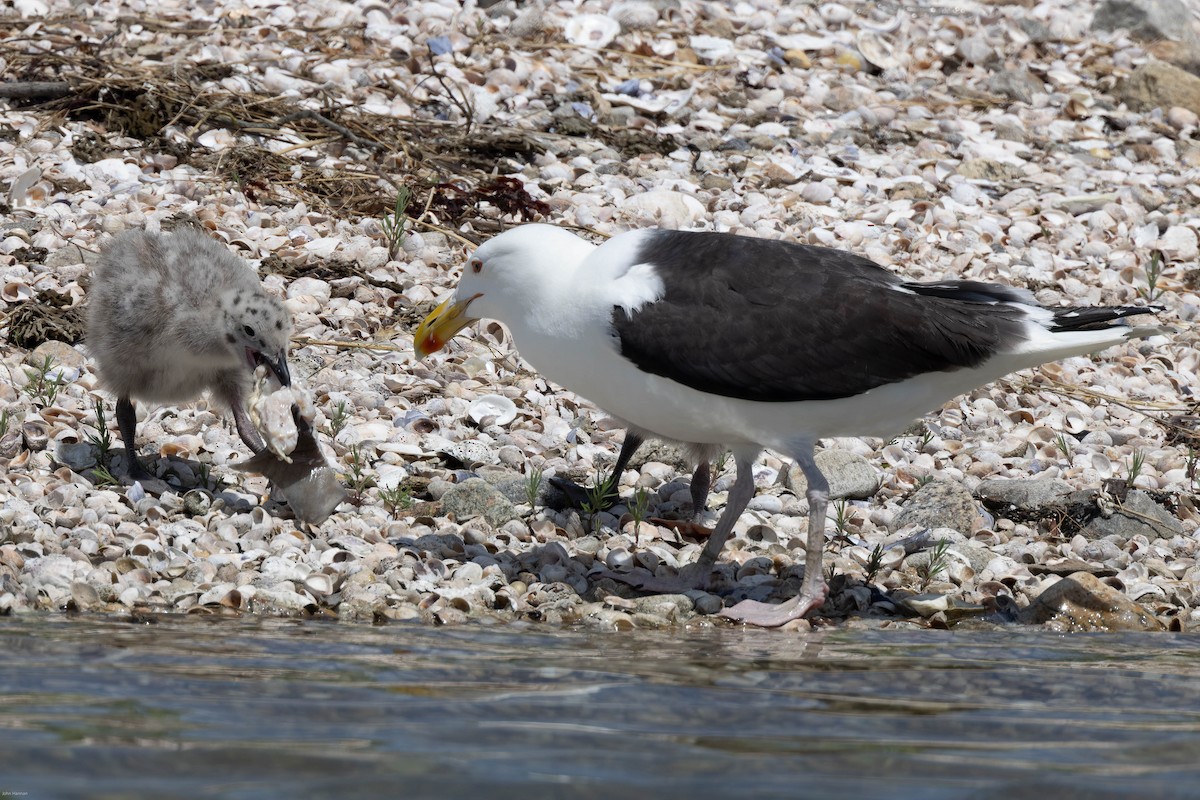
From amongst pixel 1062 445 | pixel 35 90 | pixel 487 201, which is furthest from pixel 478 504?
pixel 35 90

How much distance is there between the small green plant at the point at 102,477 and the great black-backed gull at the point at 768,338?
5.78ft

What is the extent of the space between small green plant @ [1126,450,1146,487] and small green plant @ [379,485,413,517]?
9.97 ft

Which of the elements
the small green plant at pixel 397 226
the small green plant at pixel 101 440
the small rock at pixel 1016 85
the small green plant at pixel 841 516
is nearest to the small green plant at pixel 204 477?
the small green plant at pixel 101 440

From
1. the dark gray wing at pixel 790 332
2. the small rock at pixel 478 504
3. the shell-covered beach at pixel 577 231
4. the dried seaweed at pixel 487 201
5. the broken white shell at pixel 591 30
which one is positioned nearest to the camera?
the dark gray wing at pixel 790 332

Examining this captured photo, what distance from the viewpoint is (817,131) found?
1038 cm

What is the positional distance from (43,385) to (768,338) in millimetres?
3276

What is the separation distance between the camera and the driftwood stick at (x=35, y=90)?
29.8 ft

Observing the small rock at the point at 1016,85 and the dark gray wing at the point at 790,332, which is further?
the small rock at the point at 1016,85

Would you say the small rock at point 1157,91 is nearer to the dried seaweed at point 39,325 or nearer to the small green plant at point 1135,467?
the small green plant at point 1135,467

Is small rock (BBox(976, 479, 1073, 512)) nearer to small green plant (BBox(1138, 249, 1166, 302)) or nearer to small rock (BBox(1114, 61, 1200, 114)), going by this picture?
small green plant (BBox(1138, 249, 1166, 302))

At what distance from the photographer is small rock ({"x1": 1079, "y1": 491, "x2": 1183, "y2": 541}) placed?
6.26m

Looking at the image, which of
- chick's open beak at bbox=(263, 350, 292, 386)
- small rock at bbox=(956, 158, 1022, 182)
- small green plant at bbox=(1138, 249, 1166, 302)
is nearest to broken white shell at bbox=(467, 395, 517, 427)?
chick's open beak at bbox=(263, 350, 292, 386)

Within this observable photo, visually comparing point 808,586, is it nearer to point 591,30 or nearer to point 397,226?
point 397,226

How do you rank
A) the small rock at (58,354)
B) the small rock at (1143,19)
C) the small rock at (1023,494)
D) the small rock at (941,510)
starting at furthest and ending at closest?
1. the small rock at (1143,19)
2. the small rock at (58,354)
3. the small rock at (1023,494)
4. the small rock at (941,510)
